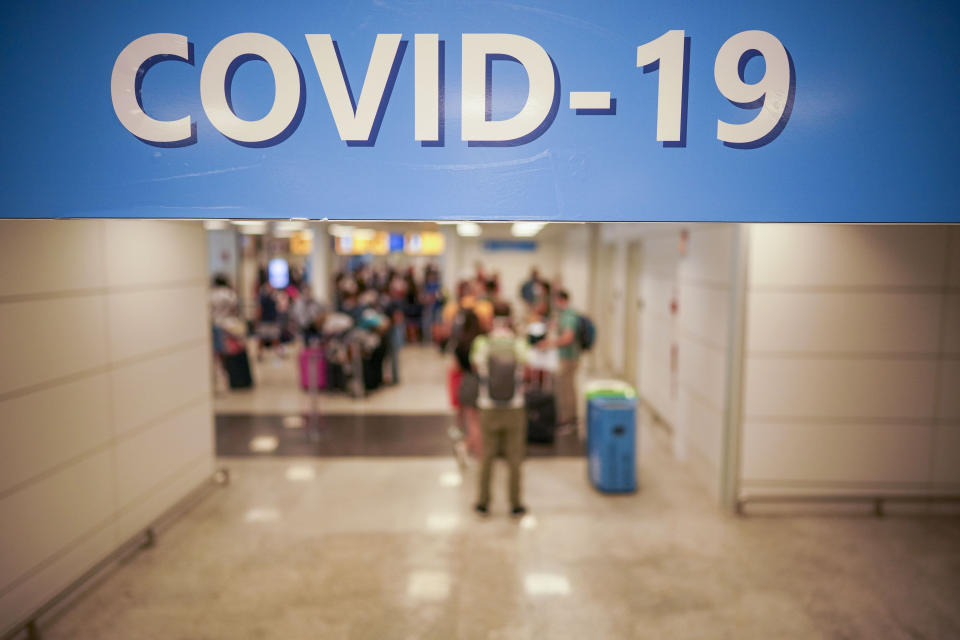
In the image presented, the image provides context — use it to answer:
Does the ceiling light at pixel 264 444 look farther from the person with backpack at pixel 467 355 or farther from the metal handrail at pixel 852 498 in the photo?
the metal handrail at pixel 852 498

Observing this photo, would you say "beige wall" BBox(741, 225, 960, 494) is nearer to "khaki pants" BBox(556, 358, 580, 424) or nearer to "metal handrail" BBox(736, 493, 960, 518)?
"metal handrail" BBox(736, 493, 960, 518)

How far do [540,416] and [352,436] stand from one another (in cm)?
227

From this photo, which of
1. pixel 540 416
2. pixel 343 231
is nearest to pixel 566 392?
pixel 540 416

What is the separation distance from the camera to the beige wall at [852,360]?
500cm

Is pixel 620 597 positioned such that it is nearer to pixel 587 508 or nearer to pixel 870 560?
pixel 587 508

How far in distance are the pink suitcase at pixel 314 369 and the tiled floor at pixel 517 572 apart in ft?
7.37

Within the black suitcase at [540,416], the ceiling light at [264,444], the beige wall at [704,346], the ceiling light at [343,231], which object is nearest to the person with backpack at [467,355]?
the black suitcase at [540,416]

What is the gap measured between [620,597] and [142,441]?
144 inches

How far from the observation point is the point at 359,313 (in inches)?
377

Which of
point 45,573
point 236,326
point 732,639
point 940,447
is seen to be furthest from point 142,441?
point 940,447

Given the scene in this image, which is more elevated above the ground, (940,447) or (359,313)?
(359,313)

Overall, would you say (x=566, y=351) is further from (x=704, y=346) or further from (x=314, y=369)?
(x=314, y=369)

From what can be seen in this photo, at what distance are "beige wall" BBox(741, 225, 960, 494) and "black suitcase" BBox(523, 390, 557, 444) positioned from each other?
2287mm

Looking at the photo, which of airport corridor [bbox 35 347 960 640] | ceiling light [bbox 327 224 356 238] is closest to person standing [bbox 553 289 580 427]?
airport corridor [bbox 35 347 960 640]
